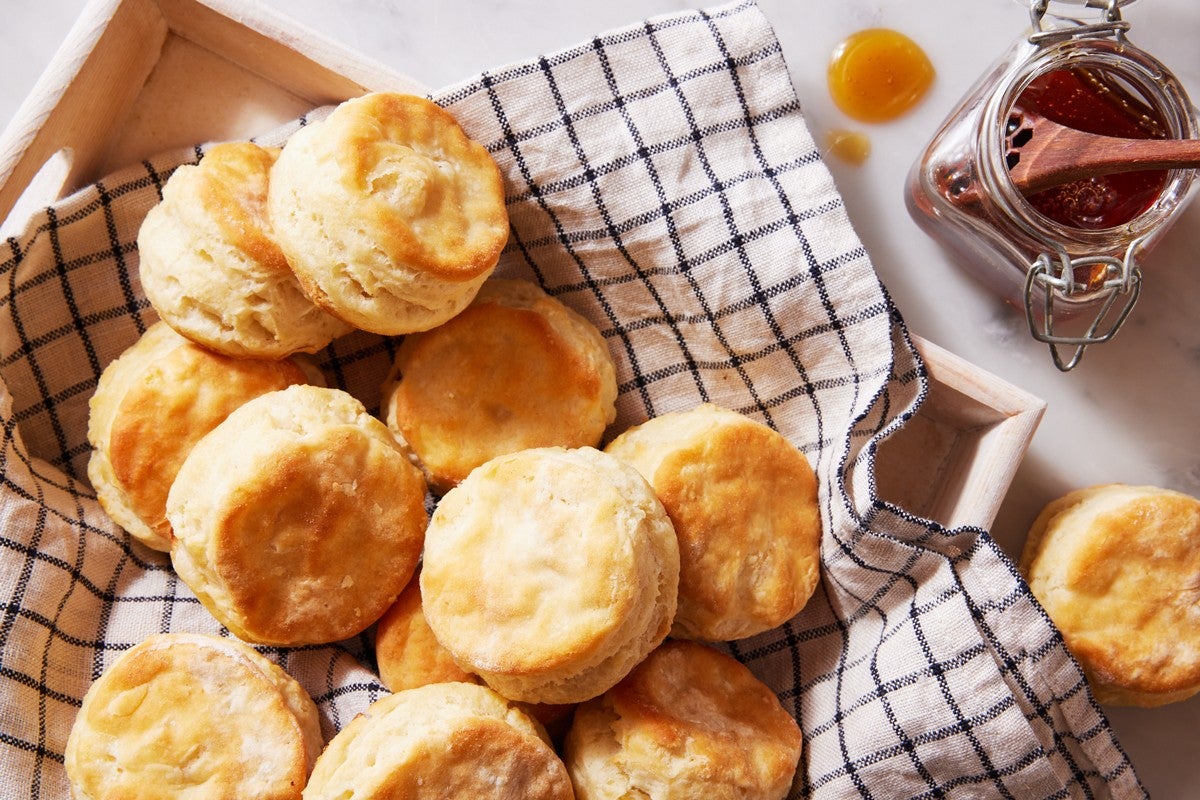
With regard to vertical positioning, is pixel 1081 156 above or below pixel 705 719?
above

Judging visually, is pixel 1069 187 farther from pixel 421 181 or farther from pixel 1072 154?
pixel 421 181

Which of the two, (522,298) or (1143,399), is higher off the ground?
(522,298)

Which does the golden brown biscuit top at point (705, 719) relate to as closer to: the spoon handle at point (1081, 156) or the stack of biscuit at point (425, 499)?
the stack of biscuit at point (425, 499)

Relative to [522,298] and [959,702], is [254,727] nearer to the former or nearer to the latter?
[522,298]

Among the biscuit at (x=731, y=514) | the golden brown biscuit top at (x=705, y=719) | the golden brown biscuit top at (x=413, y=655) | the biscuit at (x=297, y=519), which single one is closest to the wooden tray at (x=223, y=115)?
the biscuit at (x=731, y=514)

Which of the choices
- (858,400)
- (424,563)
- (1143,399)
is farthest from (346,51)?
(1143,399)

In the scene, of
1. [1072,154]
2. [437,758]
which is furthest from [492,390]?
[1072,154]
